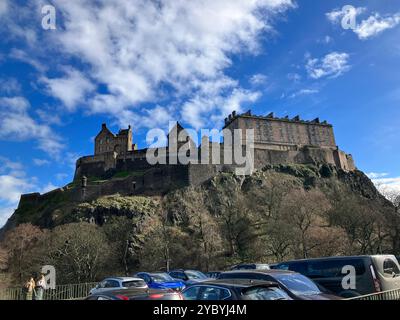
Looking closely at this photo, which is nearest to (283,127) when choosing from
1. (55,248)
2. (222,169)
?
(222,169)

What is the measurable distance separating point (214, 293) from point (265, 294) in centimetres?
107

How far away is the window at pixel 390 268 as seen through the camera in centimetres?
1224

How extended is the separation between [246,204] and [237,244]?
27.9ft

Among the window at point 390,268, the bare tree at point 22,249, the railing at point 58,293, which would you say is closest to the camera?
the window at point 390,268

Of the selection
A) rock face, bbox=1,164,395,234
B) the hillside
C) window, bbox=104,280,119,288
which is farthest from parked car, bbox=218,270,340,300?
rock face, bbox=1,164,395,234

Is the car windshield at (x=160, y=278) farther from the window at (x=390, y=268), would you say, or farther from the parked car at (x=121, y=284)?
the window at (x=390, y=268)

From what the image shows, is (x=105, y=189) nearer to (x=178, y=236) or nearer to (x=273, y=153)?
(x=178, y=236)

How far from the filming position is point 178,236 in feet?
171

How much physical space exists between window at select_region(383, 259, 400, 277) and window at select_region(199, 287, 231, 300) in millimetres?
7270

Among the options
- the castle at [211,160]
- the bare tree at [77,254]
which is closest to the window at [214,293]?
the bare tree at [77,254]

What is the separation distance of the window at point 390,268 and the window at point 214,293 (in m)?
7.27

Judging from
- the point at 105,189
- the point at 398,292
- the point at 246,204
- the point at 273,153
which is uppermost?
the point at 273,153
